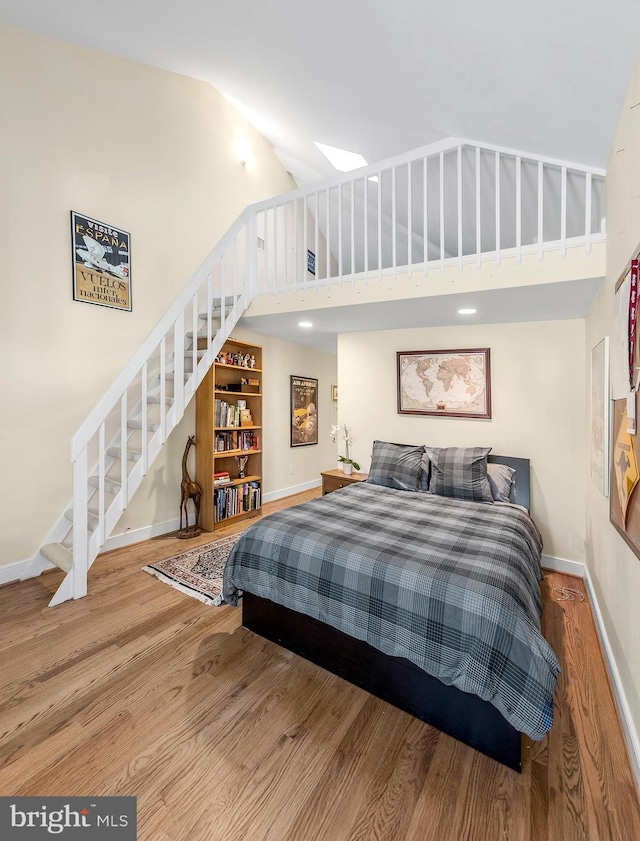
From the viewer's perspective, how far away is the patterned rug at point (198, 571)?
106 inches

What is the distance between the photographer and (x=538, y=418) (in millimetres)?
3334

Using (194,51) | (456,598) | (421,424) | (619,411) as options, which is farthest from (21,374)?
(619,411)

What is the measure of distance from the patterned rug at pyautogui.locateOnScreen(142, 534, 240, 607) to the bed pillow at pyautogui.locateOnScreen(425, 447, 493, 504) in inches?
75.0

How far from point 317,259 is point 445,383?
1.70 meters

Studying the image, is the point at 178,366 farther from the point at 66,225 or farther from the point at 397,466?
the point at 397,466

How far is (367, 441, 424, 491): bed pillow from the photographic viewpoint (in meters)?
3.40

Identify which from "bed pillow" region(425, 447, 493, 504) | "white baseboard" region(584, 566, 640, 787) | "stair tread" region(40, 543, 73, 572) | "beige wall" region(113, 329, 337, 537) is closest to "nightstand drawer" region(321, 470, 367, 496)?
"bed pillow" region(425, 447, 493, 504)

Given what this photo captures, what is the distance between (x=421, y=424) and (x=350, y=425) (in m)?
0.85

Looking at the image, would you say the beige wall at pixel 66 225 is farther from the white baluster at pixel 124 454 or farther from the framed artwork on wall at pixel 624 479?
the framed artwork on wall at pixel 624 479

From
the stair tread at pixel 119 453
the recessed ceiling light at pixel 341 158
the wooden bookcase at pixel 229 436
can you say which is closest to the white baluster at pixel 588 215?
the recessed ceiling light at pixel 341 158

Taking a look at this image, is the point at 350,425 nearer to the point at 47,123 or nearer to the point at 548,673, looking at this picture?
the point at 548,673

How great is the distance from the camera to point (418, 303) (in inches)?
116

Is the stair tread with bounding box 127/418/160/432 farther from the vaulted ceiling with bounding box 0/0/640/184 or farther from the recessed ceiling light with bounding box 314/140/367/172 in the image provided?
the recessed ceiling light with bounding box 314/140/367/172

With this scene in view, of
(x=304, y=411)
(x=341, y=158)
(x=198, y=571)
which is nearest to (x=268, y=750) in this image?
(x=198, y=571)
